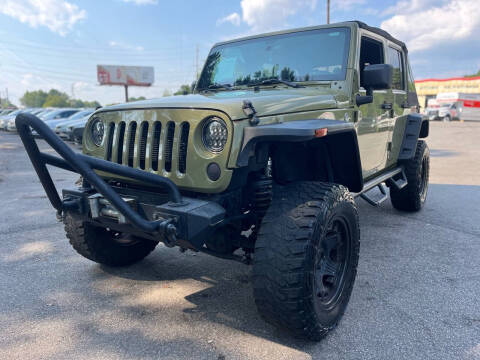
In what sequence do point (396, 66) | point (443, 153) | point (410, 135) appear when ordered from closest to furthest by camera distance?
1. point (396, 66)
2. point (410, 135)
3. point (443, 153)

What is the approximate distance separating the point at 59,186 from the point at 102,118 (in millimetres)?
5438

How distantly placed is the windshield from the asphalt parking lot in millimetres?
1796

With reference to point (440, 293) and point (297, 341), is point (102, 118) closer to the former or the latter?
point (297, 341)

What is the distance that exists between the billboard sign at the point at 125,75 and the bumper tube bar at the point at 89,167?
55.4m

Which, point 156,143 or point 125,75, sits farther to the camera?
point 125,75

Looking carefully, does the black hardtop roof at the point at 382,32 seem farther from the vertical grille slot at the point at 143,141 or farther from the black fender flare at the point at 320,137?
the vertical grille slot at the point at 143,141

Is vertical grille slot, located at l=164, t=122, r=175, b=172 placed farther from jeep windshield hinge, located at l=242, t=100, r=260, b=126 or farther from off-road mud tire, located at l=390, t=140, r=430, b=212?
off-road mud tire, located at l=390, t=140, r=430, b=212

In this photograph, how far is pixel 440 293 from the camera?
3170 mm

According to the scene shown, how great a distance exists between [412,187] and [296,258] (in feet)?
12.0

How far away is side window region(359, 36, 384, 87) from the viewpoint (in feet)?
11.8

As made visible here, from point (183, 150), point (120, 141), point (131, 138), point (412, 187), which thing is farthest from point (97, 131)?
point (412, 187)

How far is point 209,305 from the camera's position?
3.01 meters

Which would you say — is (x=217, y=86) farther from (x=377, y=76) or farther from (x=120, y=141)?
(x=377, y=76)

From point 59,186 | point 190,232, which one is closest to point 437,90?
point 59,186
